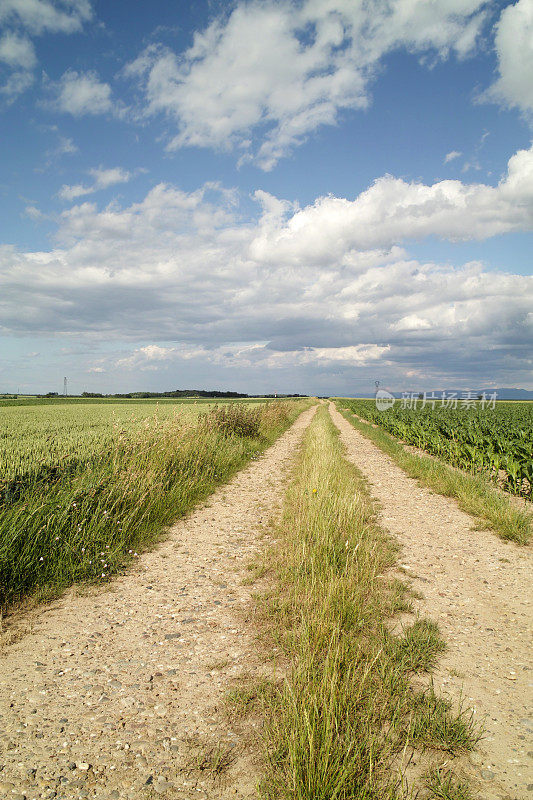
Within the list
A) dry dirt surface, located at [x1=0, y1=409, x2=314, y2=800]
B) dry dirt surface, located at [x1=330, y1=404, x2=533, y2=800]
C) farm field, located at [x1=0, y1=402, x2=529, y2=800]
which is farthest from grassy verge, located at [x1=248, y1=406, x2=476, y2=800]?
dry dirt surface, located at [x1=0, y1=409, x2=314, y2=800]

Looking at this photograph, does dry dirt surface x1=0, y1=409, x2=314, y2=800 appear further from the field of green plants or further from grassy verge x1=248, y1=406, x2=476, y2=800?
the field of green plants

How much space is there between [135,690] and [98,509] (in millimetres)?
3392

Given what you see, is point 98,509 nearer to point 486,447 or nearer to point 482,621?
point 482,621

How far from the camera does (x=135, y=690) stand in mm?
3143

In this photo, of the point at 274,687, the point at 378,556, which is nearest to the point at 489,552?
the point at 378,556

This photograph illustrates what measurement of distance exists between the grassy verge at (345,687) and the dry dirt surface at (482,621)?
0.66 feet

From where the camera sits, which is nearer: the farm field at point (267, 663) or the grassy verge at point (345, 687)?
the grassy verge at point (345, 687)

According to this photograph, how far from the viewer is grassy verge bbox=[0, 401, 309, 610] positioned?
4.82m

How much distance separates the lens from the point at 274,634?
3.75 metres

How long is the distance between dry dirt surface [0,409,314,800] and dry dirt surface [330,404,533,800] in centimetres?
160

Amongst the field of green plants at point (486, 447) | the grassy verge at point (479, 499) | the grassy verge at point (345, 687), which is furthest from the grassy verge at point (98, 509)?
the field of green plants at point (486, 447)

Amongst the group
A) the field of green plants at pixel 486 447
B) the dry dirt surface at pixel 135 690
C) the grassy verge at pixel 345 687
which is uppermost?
the field of green plants at pixel 486 447

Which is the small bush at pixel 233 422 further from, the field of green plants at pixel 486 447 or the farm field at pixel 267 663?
the farm field at pixel 267 663

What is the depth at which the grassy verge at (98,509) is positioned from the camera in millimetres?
4824
